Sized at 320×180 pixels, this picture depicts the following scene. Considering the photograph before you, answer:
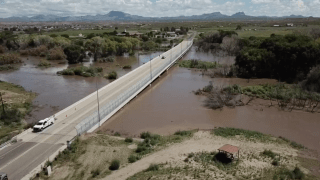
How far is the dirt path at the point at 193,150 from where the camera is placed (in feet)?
52.8

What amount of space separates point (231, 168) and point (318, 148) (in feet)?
30.6

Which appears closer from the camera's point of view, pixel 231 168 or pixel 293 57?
pixel 231 168

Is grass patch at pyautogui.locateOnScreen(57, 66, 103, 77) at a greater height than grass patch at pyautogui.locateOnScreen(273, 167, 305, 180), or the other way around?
grass patch at pyautogui.locateOnScreen(57, 66, 103, 77)

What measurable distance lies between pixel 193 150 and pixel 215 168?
295 centimetres

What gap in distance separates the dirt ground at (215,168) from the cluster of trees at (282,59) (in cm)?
2536

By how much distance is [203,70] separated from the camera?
52531 mm

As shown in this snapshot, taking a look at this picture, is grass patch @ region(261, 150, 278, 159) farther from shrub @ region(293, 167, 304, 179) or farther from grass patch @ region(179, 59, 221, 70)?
grass patch @ region(179, 59, 221, 70)

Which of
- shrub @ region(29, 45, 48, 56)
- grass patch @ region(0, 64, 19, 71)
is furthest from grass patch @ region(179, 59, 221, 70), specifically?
shrub @ region(29, 45, 48, 56)

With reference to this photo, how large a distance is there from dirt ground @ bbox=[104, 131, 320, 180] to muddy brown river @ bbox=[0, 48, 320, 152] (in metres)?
3.61

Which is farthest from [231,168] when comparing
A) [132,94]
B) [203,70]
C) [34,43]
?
[34,43]

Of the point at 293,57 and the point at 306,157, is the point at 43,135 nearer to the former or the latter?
the point at 306,157

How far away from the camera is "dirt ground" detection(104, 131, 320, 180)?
1523 centimetres

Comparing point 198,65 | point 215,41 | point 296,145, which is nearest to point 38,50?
point 198,65

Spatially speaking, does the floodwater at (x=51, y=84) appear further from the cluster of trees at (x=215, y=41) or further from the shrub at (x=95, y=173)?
the cluster of trees at (x=215, y=41)
